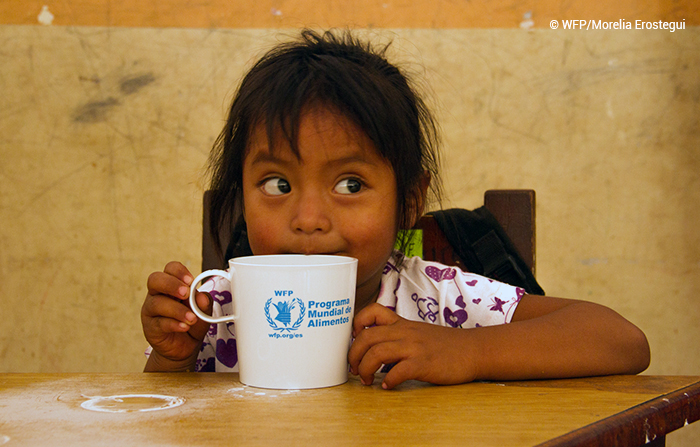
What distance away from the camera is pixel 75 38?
201 centimetres

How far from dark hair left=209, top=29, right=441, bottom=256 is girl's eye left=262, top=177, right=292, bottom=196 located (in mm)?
62

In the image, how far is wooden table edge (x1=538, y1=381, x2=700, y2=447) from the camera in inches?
17.1

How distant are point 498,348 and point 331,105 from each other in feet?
1.48

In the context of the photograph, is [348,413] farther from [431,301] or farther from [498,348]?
[431,301]

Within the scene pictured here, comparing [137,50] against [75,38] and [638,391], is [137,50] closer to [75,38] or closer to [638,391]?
[75,38]

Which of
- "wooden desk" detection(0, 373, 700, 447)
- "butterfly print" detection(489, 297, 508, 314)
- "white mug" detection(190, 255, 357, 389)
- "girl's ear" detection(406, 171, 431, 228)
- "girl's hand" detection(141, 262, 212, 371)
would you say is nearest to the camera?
"wooden desk" detection(0, 373, 700, 447)

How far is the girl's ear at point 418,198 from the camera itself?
3.65ft

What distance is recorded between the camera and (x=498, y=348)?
67cm

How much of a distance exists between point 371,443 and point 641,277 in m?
1.83

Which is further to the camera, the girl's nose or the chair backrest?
the chair backrest

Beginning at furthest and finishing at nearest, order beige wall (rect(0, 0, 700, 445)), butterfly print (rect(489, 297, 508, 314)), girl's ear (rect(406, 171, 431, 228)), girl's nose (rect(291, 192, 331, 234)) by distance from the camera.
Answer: beige wall (rect(0, 0, 700, 445)) → girl's ear (rect(406, 171, 431, 228)) → butterfly print (rect(489, 297, 508, 314)) → girl's nose (rect(291, 192, 331, 234))

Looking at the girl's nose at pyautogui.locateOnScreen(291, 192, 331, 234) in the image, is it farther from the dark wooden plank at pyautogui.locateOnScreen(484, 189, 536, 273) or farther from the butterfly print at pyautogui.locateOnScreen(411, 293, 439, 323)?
the dark wooden plank at pyautogui.locateOnScreen(484, 189, 536, 273)

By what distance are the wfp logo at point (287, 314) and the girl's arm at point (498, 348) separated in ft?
0.28

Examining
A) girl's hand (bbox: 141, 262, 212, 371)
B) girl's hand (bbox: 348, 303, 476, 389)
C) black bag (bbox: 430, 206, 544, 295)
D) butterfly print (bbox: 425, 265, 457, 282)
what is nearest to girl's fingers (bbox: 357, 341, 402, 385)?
girl's hand (bbox: 348, 303, 476, 389)
